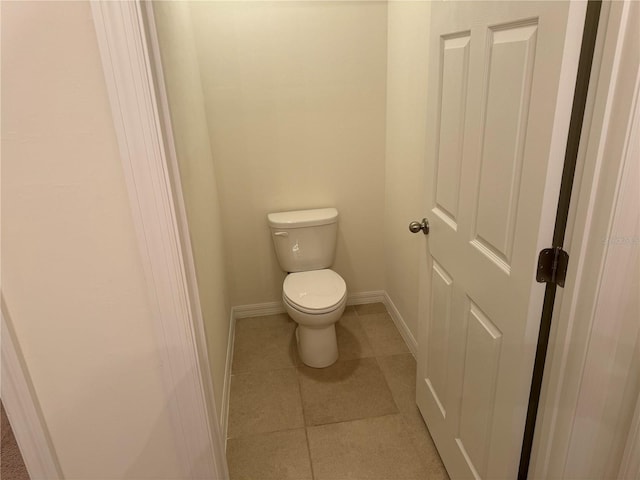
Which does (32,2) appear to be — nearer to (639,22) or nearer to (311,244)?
(639,22)

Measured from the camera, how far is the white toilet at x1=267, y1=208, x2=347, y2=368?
84.9 inches

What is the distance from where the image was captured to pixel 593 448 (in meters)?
1.06

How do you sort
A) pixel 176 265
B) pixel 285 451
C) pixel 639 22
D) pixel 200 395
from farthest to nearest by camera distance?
pixel 285 451
pixel 200 395
pixel 176 265
pixel 639 22

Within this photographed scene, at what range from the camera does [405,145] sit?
227cm

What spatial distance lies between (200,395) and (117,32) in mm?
847

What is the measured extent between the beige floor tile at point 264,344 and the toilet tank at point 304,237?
404 millimetres

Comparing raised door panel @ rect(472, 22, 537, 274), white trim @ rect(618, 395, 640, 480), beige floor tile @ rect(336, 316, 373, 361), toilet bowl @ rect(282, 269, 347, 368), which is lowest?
beige floor tile @ rect(336, 316, 373, 361)

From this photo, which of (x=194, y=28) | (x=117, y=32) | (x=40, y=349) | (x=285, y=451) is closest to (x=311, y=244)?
(x=285, y=451)

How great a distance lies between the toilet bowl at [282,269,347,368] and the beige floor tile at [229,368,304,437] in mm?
164

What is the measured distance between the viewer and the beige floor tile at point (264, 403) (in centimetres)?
198

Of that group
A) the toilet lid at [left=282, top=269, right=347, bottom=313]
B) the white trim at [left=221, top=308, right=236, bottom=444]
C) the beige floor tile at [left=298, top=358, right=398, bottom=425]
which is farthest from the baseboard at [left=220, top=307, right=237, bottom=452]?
the toilet lid at [left=282, top=269, right=347, bottom=313]

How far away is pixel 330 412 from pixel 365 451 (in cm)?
26

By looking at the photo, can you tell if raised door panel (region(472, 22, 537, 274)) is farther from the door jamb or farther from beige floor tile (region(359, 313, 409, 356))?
beige floor tile (region(359, 313, 409, 356))

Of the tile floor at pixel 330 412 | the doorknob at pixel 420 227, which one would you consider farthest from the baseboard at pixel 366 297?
the doorknob at pixel 420 227
